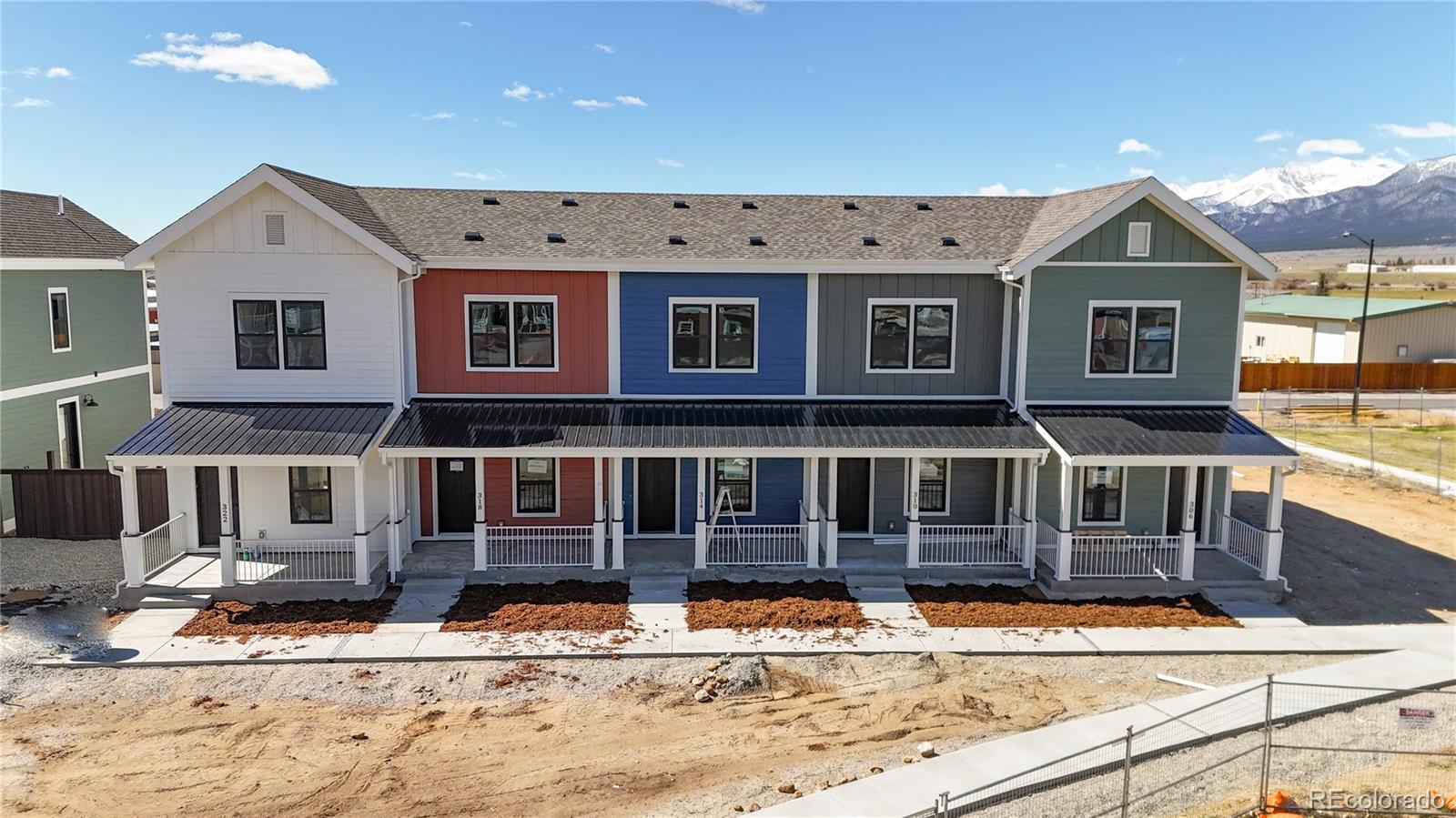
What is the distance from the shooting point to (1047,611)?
52.0ft

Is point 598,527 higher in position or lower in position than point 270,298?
lower

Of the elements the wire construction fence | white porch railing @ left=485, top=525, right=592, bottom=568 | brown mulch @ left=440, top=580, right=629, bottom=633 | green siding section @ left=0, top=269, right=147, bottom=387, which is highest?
green siding section @ left=0, top=269, right=147, bottom=387

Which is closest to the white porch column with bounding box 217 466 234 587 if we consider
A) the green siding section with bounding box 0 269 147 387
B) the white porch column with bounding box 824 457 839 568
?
the green siding section with bounding box 0 269 147 387

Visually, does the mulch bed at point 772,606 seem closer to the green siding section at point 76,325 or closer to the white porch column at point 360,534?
the white porch column at point 360,534

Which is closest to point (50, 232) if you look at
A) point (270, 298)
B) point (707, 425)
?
point (270, 298)

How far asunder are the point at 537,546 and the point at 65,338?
1319cm

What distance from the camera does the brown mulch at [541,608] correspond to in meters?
15.0

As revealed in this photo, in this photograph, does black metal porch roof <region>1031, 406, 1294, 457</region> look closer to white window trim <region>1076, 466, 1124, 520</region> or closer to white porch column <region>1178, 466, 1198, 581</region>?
white porch column <region>1178, 466, 1198, 581</region>

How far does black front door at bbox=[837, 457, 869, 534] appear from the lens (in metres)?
19.1

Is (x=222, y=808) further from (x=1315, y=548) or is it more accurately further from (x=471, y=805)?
(x=1315, y=548)

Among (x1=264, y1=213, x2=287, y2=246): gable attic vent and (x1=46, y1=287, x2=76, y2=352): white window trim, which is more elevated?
(x1=264, y1=213, x2=287, y2=246): gable attic vent

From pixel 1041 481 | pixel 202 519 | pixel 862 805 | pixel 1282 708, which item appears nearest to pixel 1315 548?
pixel 1041 481

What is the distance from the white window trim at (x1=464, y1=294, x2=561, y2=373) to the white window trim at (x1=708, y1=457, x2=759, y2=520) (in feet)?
11.9

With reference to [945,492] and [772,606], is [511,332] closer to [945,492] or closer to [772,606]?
[772,606]
